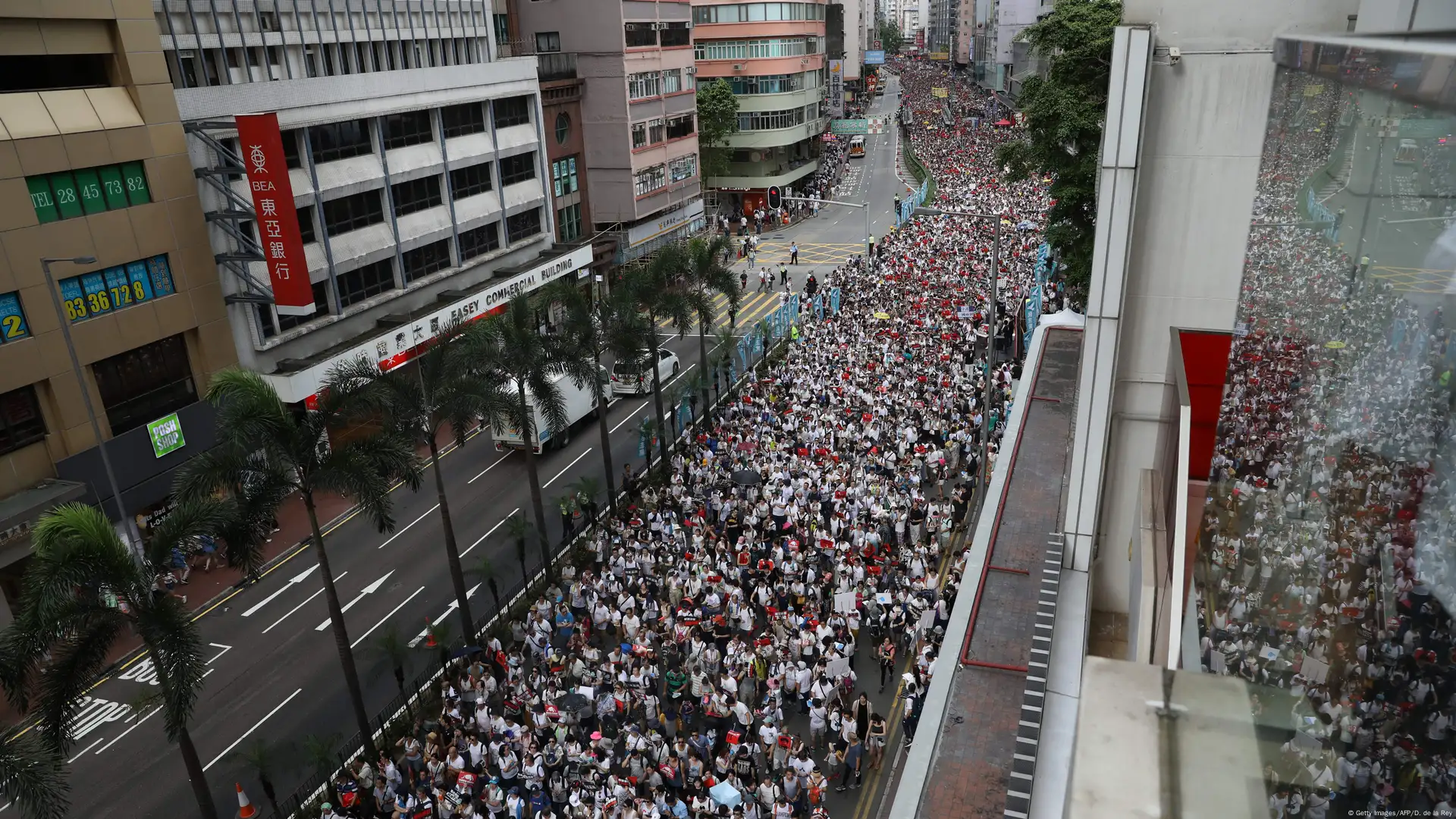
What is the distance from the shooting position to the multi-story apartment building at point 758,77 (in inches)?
2611

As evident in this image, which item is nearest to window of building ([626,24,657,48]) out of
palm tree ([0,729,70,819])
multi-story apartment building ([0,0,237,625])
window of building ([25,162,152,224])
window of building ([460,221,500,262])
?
window of building ([460,221,500,262])

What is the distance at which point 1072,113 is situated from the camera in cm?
2673

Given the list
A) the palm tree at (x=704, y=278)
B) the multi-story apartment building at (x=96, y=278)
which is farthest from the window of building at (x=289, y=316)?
the palm tree at (x=704, y=278)

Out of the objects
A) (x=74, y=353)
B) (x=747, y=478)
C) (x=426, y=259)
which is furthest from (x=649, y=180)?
(x=74, y=353)

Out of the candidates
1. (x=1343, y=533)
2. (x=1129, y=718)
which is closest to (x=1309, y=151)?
(x=1343, y=533)

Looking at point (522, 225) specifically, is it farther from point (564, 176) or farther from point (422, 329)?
point (422, 329)

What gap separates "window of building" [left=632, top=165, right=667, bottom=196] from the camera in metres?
49.0

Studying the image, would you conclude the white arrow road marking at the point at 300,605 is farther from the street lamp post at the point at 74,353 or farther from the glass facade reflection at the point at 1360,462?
the glass facade reflection at the point at 1360,462

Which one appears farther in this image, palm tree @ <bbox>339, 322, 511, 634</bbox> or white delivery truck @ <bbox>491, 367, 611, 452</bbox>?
white delivery truck @ <bbox>491, 367, 611, 452</bbox>

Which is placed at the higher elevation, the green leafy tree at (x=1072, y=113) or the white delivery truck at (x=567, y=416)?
the green leafy tree at (x=1072, y=113)

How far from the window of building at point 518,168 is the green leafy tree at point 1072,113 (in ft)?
69.2

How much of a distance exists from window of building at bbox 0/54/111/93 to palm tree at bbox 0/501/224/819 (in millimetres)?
15456

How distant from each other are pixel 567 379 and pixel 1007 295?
1900 centimetres

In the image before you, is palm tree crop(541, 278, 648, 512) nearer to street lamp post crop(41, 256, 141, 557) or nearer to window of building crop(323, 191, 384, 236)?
window of building crop(323, 191, 384, 236)
